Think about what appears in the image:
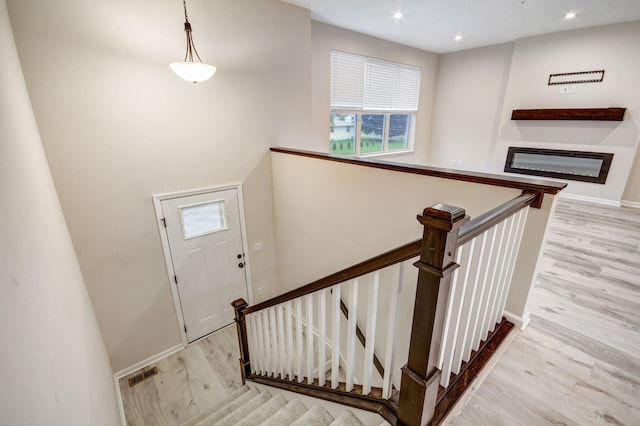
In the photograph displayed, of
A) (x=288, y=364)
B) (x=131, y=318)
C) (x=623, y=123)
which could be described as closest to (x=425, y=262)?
(x=288, y=364)

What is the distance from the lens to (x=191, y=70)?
2408 mm

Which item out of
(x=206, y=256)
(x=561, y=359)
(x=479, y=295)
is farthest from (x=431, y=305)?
(x=206, y=256)

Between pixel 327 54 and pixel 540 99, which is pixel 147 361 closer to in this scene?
pixel 327 54

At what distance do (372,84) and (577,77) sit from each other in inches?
145

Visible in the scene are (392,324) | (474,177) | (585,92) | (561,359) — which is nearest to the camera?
A: (392,324)

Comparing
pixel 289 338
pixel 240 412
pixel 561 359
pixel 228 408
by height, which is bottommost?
pixel 228 408

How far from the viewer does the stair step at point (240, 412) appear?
2.17 meters

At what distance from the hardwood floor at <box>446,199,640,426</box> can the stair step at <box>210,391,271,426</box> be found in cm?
175

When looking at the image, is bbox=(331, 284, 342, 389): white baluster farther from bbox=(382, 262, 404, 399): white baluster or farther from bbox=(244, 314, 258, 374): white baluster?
bbox=(244, 314, 258, 374): white baluster

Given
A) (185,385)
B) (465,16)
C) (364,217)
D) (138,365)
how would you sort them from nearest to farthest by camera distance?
(364,217), (185,385), (138,365), (465,16)

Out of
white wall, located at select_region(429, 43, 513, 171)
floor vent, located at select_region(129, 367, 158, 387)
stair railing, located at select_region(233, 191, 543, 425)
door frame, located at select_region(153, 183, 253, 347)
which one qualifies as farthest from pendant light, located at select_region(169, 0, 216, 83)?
white wall, located at select_region(429, 43, 513, 171)

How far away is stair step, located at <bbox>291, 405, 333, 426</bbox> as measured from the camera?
5.27ft

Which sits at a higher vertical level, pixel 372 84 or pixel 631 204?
pixel 372 84

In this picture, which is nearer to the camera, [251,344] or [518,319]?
[518,319]
